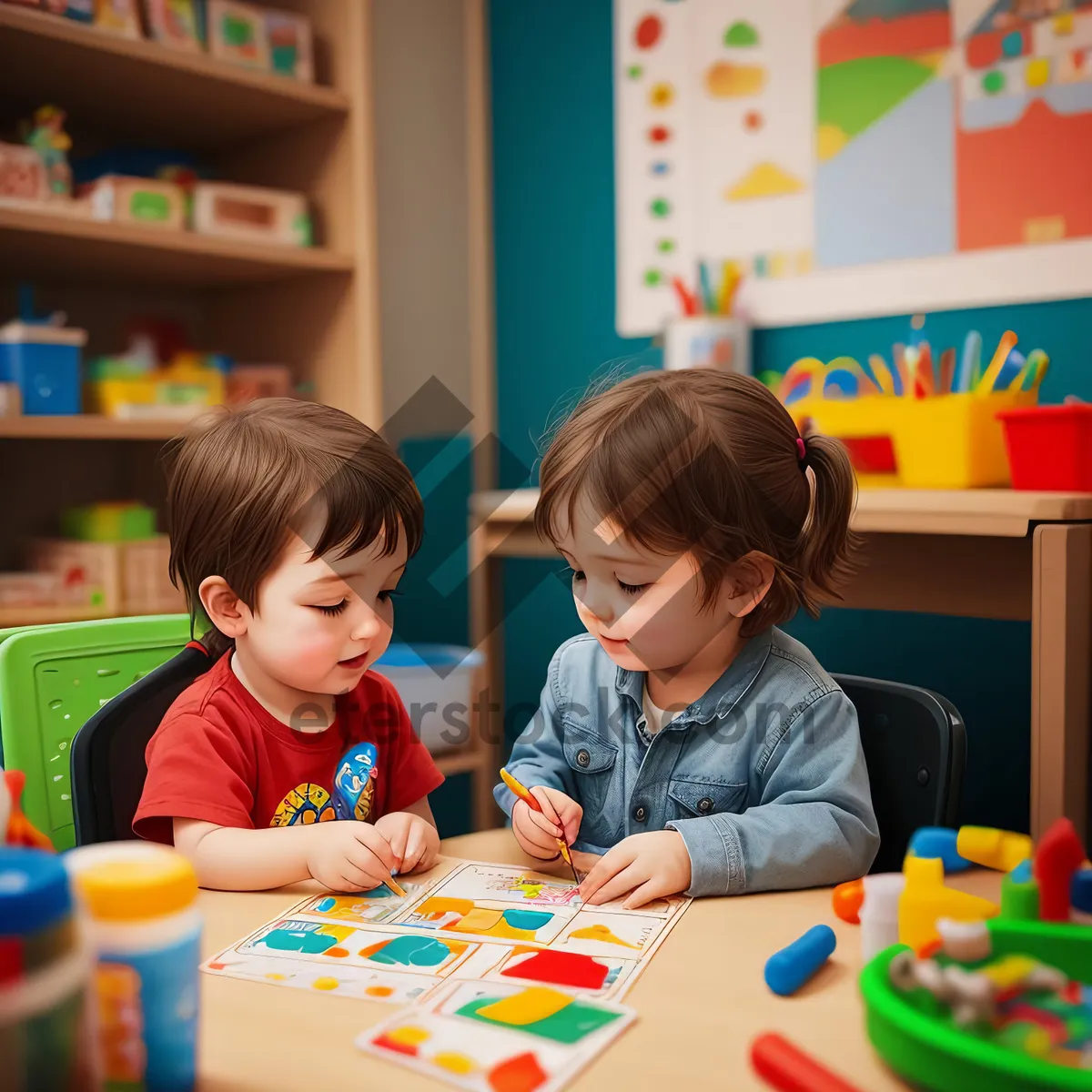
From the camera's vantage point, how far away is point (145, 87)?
2031 mm

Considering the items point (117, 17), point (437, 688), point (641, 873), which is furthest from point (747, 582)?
point (117, 17)

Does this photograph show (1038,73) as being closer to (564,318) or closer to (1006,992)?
(564,318)

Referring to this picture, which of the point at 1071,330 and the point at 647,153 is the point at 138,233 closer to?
the point at 647,153

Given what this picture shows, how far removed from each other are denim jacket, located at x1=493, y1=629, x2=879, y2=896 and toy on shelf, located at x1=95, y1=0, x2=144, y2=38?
4.90 ft

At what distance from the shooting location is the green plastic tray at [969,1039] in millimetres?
438

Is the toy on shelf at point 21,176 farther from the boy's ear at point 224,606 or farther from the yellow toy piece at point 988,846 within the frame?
the yellow toy piece at point 988,846

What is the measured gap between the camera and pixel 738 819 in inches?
32.3

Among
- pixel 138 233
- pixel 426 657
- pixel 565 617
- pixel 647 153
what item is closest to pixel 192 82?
pixel 138 233

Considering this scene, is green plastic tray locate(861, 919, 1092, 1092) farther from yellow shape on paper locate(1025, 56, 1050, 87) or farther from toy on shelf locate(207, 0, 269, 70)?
toy on shelf locate(207, 0, 269, 70)

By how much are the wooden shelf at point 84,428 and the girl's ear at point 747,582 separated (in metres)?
1.36

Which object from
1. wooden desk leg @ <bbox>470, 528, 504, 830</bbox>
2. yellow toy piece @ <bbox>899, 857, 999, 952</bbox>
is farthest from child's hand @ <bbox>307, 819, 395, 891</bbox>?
wooden desk leg @ <bbox>470, 528, 504, 830</bbox>

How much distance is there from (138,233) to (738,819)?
5.22 feet

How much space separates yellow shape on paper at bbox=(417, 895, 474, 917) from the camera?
29.1 inches

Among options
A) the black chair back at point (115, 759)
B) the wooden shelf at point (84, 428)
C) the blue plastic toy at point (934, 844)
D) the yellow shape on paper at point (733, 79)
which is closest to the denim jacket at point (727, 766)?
the blue plastic toy at point (934, 844)
